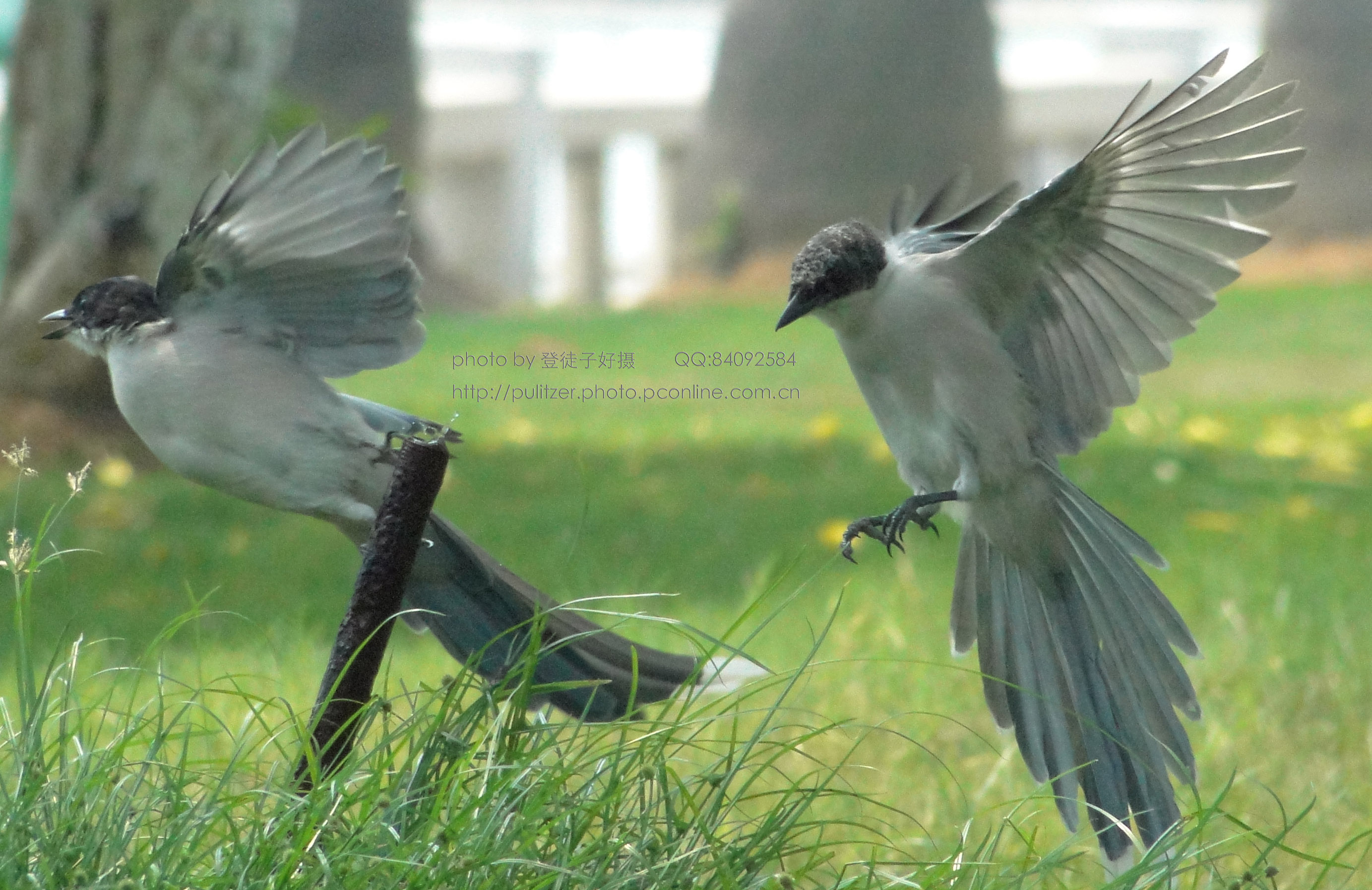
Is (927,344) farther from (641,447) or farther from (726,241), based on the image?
(726,241)

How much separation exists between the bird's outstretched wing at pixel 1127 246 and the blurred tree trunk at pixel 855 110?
10259 mm

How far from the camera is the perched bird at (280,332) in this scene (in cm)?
162

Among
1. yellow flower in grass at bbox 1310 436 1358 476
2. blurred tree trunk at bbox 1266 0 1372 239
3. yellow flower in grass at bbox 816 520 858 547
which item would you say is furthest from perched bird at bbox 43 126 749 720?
blurred tree trunk at bbox 1266 0 1372 239

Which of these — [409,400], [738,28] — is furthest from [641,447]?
[738,28]

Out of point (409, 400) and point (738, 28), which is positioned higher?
point (738, 28)

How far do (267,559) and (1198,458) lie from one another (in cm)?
367

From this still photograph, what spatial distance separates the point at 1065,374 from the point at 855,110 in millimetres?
10673

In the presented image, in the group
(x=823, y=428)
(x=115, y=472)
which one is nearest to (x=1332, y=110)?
(x=823, y=428)

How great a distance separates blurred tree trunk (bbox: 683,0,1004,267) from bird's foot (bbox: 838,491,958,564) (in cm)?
1040

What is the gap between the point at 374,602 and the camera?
5.76 feet

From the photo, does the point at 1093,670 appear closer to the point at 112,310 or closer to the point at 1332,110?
the point at 112,310

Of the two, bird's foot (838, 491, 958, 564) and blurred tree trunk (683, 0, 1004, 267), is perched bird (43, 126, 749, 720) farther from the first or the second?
blurred tree trunk (683, 0, 1004, 267)

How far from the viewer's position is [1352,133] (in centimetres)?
1229

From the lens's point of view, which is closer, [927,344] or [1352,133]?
[927,344]
